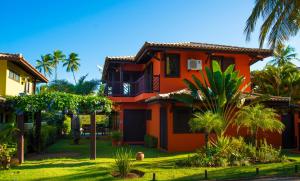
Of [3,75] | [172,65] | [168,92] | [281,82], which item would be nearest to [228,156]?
[168,92]

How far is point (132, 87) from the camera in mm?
22125

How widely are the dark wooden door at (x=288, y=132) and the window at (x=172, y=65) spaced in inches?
281

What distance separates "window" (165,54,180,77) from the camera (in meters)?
18.8

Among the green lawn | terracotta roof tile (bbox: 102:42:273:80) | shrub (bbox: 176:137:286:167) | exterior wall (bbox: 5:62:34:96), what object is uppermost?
terracotta roof tile (bbox: 102:42:273:80)

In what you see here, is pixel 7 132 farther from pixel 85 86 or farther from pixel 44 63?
pixel 44 63

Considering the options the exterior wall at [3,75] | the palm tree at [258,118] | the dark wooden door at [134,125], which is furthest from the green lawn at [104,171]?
the dark wooden door at [134,125]

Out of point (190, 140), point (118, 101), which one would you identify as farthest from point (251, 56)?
point (118, 101)

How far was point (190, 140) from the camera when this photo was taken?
16.9 m

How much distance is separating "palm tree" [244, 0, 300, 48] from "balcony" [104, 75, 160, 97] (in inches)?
282

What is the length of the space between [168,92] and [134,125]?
197 inches

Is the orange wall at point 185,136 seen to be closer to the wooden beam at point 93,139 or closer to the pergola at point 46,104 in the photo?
the wooden beam at point 93,139

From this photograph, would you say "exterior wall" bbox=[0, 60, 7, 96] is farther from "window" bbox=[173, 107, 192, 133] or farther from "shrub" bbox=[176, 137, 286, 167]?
"shrub" bbox=[176, 137, 286, 167]

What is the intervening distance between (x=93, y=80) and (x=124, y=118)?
13658mm

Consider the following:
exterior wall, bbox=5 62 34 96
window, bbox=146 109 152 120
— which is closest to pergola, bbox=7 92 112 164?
exterior wall, bbox=5 62 34 96
